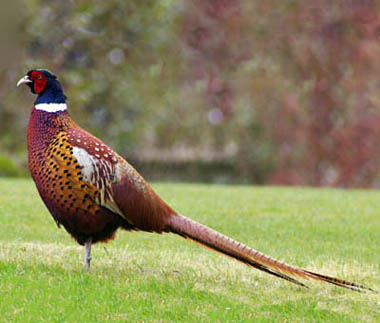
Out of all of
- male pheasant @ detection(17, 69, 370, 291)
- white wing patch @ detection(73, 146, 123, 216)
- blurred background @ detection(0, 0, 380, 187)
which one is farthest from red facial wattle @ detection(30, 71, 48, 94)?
blurred background @ detection(0, 0, 380, 187)

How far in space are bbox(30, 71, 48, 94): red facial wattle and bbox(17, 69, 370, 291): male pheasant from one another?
19cm

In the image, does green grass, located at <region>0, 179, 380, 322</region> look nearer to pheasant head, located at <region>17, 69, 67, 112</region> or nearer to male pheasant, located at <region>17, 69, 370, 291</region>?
male pheasant, located at <region>17, 69, 370, 291</region>

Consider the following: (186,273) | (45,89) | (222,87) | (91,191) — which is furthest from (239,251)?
(222,87)

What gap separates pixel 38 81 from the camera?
6672 mm

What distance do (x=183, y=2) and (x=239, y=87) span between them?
3572 millimetres

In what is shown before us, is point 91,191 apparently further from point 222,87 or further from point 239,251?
point 222,87

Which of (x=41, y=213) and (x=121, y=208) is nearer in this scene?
(x=121, y=208)

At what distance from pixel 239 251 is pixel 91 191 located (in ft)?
3.88

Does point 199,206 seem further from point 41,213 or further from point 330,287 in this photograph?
point 330,287

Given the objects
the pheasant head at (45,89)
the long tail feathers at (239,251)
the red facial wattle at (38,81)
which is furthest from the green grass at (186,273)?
the red facial wattle at (38,81)

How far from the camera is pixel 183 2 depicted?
26.8 meters

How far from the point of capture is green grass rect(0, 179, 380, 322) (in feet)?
19.1

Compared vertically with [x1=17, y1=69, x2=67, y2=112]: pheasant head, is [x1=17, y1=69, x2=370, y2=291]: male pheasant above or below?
below

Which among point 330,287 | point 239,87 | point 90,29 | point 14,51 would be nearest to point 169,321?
point 330,287
